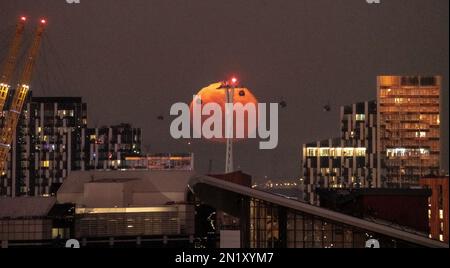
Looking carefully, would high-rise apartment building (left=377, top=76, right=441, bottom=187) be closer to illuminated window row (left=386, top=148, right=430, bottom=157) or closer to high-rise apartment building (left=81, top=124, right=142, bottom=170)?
illuminated window row (left=386, top=148, right=430, bottom=157)

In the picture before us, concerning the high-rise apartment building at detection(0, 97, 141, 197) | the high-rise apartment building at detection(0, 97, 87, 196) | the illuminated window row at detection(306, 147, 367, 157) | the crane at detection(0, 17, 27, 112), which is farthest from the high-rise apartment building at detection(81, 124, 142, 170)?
the crane at detection(0, 17, 27, 112)

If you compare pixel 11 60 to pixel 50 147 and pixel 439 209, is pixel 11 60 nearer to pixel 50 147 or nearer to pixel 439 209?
pixel 439 209

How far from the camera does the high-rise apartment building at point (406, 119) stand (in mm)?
85062

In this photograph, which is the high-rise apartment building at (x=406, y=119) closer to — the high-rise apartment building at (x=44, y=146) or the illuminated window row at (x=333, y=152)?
the illuminated window row at (x=333, y=152)

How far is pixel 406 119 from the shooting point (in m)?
86.4

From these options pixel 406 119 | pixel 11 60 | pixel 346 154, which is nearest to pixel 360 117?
pixel 346 154

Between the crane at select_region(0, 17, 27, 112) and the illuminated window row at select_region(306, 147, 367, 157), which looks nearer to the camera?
the crane at select_region(0, 17, 27, 112)

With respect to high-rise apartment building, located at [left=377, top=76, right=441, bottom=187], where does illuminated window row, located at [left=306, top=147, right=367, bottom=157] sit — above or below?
below

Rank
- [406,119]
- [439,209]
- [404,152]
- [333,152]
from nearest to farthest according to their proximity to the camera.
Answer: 1. [439,209]
2. [404,152]
3. [406,119]
4. [333,152]

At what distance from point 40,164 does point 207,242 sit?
221 feet

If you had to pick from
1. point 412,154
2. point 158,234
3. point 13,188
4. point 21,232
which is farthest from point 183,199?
point 13,188

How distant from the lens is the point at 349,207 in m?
32.3

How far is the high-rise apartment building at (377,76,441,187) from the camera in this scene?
8506 centimetres
